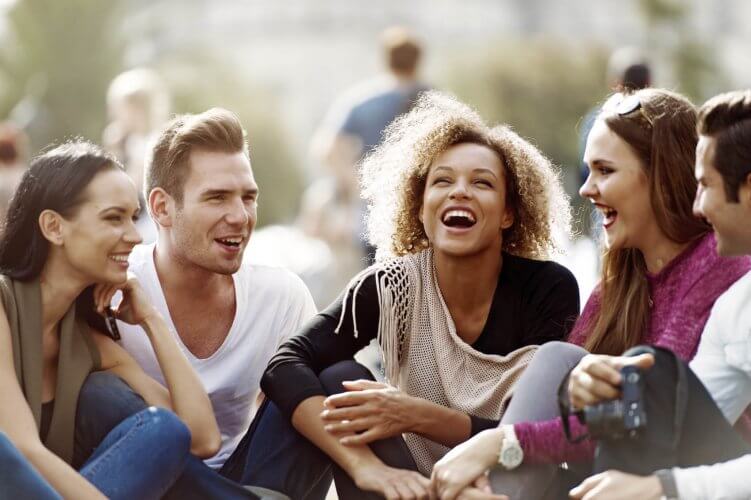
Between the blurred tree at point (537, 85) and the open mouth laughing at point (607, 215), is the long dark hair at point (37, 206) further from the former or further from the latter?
the blurred tree at point (537, 85)

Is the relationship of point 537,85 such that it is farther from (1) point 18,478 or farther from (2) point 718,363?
(1) point 18,478

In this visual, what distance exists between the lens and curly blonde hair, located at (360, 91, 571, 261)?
5.06m

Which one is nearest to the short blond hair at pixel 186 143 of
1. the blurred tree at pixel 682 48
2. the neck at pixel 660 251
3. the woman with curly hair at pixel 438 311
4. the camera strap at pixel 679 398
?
the woman with curly hair at pixel 438 311

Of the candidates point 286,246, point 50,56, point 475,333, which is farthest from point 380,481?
point 50,56

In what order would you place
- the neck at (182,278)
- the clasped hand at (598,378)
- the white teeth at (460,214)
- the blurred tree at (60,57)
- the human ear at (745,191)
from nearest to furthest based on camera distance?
1. the clasped hand at (598,378)
2. the human ear at (745,191)
3. the white teeth at (460,214)
4. the neck at (182,278)
5. the blurred tree at (60,57)

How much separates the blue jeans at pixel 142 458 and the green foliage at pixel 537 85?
2433 centimetres

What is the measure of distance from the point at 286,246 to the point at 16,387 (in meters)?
7.75

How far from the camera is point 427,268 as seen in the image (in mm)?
5016

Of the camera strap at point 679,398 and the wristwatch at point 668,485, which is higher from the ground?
the camera strap at point 679,398

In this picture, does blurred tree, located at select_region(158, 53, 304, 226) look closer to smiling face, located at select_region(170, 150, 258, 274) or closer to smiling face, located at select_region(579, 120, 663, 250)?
smiling face, located at select_region(170, 150, 258, 274)

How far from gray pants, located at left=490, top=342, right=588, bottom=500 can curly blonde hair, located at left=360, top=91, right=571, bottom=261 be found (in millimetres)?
837

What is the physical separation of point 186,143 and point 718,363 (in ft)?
6.91

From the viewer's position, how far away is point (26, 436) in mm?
4348

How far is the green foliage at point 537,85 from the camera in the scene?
29538mm
